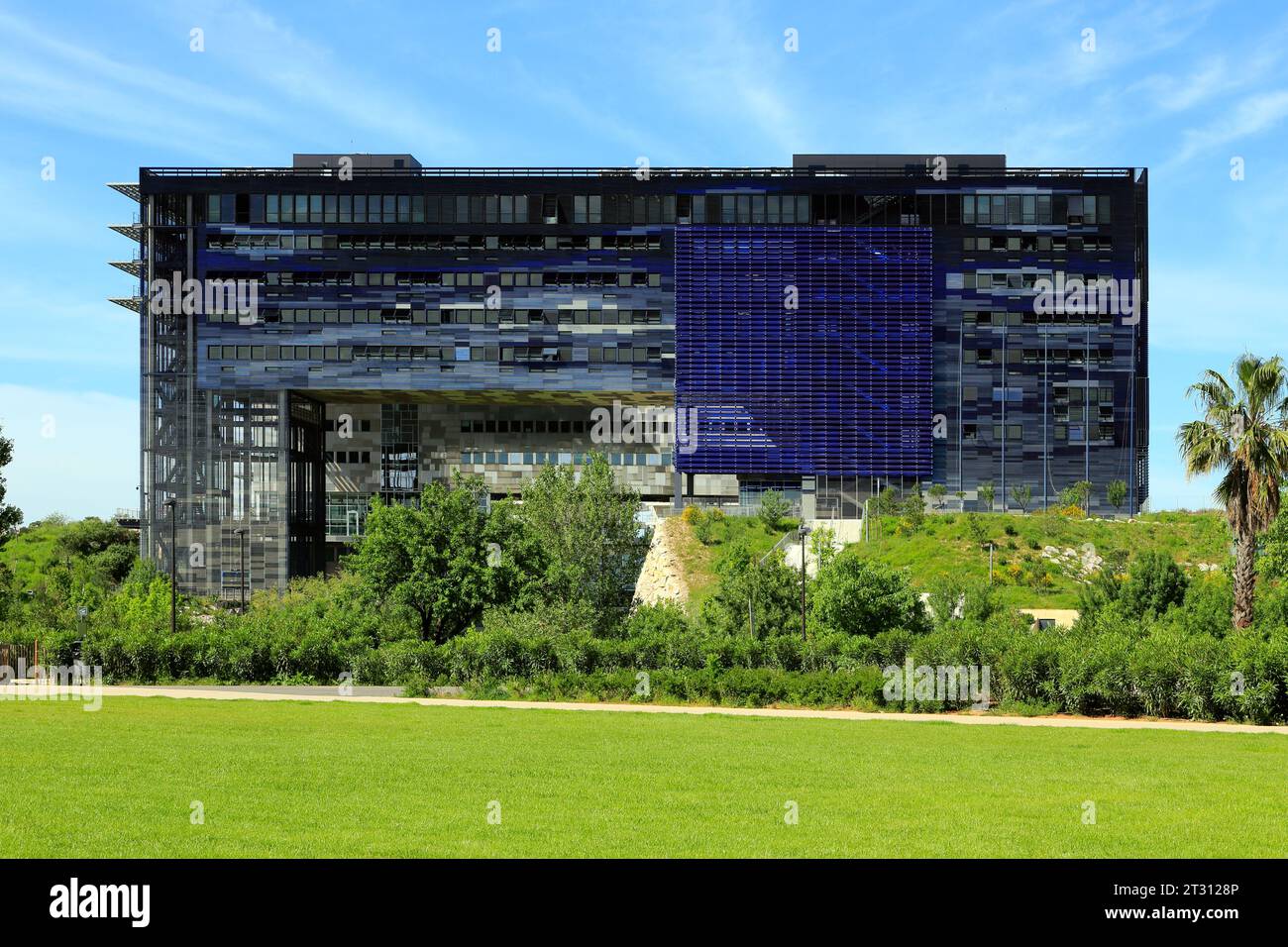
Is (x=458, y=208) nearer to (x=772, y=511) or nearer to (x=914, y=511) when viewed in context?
(x=772, y=511)

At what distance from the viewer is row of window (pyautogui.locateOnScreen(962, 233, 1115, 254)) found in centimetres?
10481

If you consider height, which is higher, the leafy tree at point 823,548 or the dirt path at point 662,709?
the leafy tree at point 823,548

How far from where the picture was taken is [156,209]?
105062 mm

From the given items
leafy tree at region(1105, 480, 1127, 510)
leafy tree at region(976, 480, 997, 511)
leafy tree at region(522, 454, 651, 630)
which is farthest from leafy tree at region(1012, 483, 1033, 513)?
leafy tree at region(522, 454, 651, 630)

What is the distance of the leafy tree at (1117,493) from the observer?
3853 inches

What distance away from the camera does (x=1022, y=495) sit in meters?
100

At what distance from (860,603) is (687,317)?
205 ft

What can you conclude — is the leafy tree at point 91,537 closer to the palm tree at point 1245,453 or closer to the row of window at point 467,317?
the row of window at point 467,317

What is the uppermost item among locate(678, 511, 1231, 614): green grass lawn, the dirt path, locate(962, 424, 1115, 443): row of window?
locate(962, 424, 1115, 443): row of window

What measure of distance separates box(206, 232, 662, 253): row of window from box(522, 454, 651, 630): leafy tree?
39.5 m

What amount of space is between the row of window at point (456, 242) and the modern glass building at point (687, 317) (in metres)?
0.20

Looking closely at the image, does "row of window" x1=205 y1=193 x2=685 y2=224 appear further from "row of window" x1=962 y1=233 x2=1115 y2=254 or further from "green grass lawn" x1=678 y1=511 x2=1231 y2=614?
"green grass lawn" x1=678 y1=511 x2=1231 y2=614

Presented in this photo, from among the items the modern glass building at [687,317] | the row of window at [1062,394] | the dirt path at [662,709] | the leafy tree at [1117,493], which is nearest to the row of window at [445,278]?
the modern glass building at [687,317]
